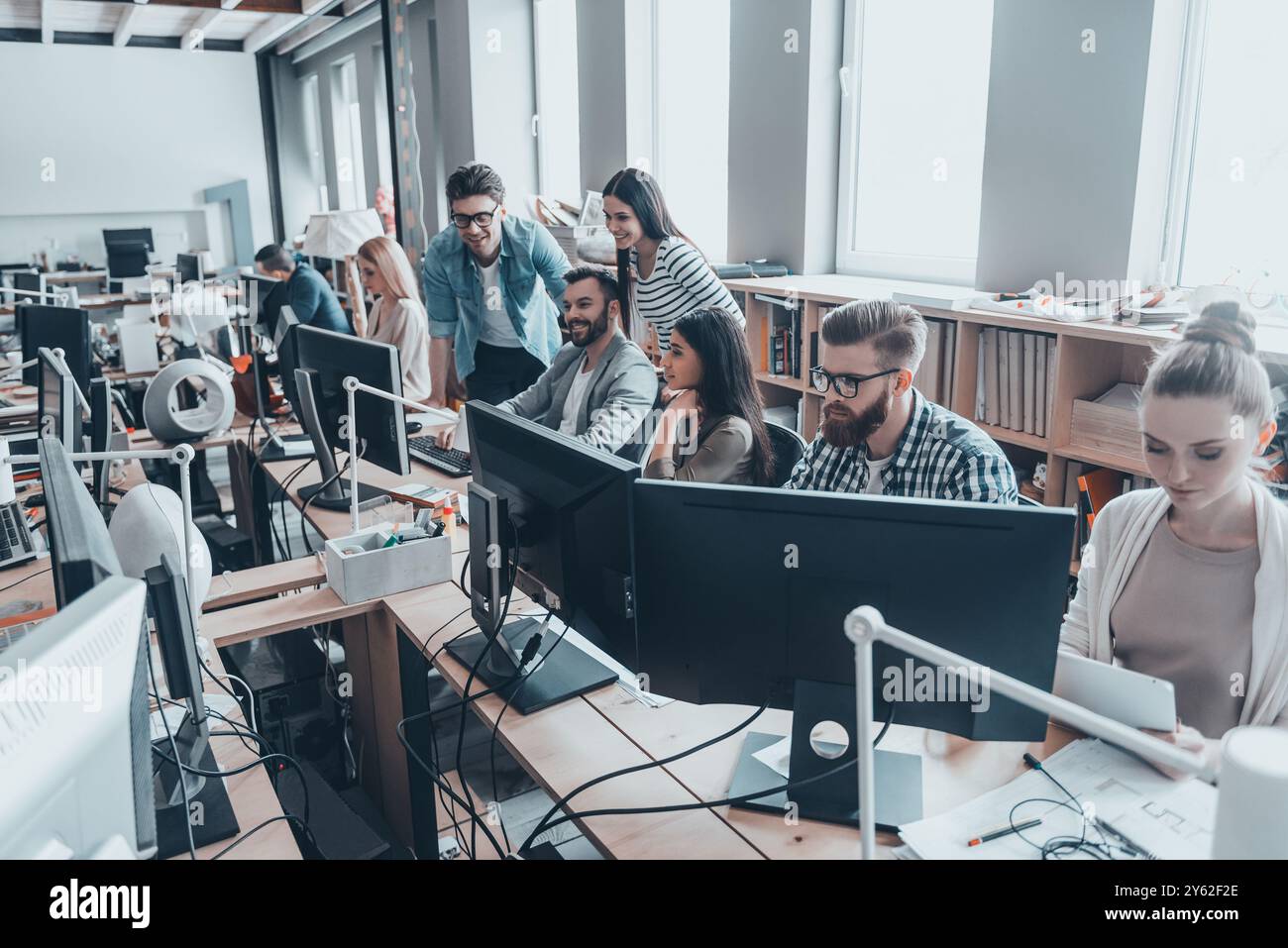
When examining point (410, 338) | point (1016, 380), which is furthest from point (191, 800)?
point (410, 338)

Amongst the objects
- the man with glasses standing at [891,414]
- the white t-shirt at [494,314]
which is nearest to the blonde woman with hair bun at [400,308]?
the white t-shirt at [494,314]

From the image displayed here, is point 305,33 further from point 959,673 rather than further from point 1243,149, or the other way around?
point 959,673

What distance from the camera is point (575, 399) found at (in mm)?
2881

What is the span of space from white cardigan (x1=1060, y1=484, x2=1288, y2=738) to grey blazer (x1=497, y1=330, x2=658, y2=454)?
1.29m

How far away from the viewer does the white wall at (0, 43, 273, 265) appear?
9641 millimetres

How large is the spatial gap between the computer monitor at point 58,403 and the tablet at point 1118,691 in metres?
1.93

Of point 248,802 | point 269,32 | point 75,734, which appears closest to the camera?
point 75,734

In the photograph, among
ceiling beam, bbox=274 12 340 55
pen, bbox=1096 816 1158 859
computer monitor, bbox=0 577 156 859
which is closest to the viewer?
computer monitor, bbox=0 577 156 859

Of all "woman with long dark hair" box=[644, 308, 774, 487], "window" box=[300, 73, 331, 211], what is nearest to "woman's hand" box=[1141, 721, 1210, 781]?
"woman with long dark hair" box=[644, 308, 774, 487]

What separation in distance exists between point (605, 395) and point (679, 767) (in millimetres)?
1508

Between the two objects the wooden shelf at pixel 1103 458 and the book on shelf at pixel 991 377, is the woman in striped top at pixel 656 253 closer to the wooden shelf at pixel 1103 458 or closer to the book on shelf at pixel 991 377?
the book on shelf at pixel 991 377

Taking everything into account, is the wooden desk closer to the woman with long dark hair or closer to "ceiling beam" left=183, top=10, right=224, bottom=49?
the woman with long dark hair

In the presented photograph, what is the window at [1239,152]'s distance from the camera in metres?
2.69
